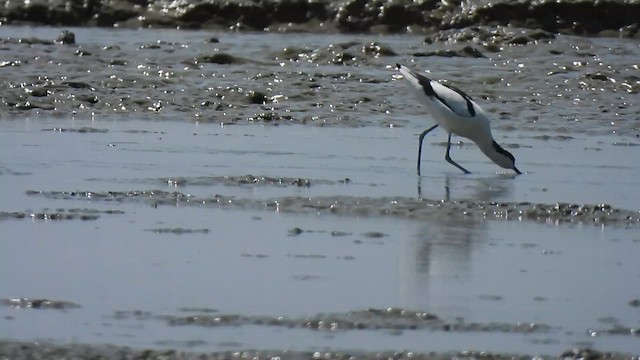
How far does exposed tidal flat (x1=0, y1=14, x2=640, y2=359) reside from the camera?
5.62 meters

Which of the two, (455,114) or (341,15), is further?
(341,15)

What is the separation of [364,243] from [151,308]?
1842 mm

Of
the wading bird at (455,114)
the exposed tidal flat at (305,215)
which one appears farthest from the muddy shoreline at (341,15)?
the wading bird at (455,114)

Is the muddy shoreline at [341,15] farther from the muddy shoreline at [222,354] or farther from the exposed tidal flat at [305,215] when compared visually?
the muddy shoreline at [222,354]

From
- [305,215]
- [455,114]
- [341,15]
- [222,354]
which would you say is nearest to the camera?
[222,354]

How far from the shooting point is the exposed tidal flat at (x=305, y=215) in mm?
5625

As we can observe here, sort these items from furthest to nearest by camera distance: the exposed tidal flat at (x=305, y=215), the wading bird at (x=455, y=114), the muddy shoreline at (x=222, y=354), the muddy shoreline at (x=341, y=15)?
the muddy shoreline at (x=341, y=15) → the wading bird at (x=455, y=114) → the exposed tidal flat at (x=305, y=215) → the muddy shoreline at (x=222, y=354)

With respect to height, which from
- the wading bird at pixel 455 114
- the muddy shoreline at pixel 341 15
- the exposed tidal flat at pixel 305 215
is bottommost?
the exposed tidal flat at pixel 305 215

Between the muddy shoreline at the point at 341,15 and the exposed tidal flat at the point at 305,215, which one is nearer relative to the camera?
the exposed tidal flat at the point at 305,215

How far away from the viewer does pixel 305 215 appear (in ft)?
27.2

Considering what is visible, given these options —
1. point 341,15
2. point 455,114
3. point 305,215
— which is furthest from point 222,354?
point 341,15

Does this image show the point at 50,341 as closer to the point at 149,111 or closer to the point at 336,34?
the point at 149,111

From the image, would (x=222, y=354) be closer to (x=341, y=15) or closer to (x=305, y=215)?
(x=305, y=215)

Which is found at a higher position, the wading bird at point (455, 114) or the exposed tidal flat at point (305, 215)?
the wading bird at point (455, 114)
